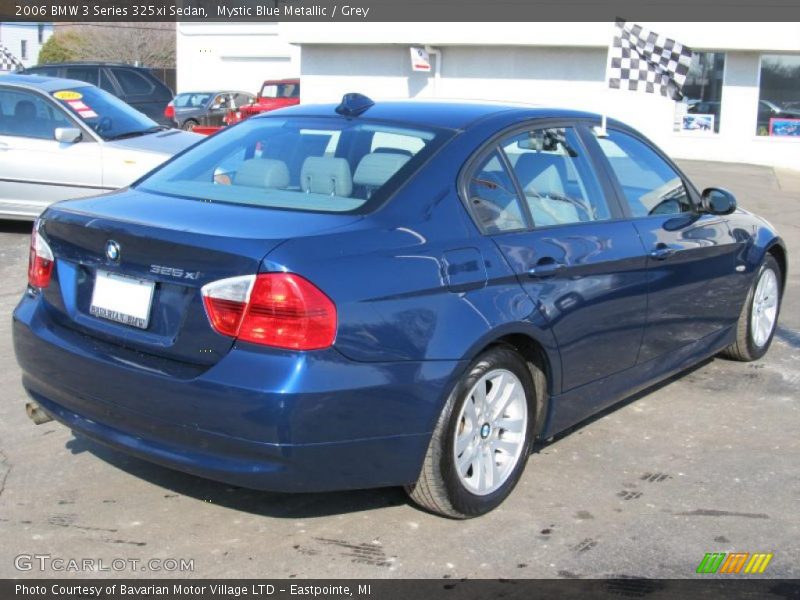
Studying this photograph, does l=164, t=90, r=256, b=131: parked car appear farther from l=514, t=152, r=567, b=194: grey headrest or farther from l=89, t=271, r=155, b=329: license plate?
l=89, t=271, r=155, b=329: license plate

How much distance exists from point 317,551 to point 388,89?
2395cm

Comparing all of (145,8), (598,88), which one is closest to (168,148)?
(598,88)

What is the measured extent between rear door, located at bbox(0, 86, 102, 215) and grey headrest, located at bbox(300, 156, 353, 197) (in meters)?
6.05

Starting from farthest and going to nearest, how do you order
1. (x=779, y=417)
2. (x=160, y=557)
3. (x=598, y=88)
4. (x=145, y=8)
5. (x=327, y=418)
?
(x=145, y=8)
(x=598, y=88)
(x=779, y=417)
(x=160, y=557)
(x=327, y=418)

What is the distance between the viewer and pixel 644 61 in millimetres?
6820

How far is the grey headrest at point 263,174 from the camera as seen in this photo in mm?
4242

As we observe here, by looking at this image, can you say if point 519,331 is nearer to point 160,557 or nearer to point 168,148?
point 160,557

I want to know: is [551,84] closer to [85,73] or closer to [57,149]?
[85,73]

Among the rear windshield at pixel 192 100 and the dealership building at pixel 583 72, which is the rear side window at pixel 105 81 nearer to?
the dealership building at pixel 583 72

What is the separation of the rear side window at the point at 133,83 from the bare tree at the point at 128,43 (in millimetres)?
36127

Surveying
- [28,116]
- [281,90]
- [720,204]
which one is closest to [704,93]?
[281,90]

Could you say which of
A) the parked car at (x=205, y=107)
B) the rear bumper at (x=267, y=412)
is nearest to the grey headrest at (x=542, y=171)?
the rear bumper at (x=267, y=412)

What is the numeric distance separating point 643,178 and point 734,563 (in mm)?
Result: 2204

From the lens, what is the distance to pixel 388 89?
26.8 m
